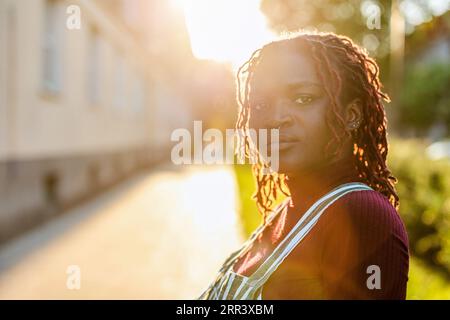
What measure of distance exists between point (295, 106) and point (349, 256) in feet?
1.12

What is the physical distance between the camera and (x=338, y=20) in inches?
839

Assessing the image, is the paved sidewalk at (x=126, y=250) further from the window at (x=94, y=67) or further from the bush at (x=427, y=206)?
the window at (x=94, y=67)

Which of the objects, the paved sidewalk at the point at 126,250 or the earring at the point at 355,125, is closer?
the earring at the point at 355,125

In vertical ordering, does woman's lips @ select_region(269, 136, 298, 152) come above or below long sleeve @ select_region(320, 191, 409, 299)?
above

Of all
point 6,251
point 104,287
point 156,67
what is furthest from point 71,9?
point 156,67

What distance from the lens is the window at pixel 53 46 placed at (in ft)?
37.9

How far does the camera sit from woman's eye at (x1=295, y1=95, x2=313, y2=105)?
1315 millimetres

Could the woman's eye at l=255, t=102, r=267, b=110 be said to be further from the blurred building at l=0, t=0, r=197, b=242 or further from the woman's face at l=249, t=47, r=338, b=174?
the blurred building at l=0, t=0, r=197, b=242

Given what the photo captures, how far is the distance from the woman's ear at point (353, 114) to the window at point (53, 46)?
420 inches

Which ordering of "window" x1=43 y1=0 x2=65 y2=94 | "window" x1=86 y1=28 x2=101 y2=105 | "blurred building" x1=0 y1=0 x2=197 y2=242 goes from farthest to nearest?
"window" x1=86 y1=28 x2=101 y2=105 < "window" x1=43 y1=0 x2=65 y2=94 < "blurred building" x1=0 y1=0 x2=197 y2=242

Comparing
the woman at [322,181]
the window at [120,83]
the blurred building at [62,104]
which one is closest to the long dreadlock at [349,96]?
the woman at [322,181]

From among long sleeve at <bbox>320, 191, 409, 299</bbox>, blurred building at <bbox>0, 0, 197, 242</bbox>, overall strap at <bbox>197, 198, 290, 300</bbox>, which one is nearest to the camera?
long sleeve at <bbox>320, 191, 409, 299</bbox>

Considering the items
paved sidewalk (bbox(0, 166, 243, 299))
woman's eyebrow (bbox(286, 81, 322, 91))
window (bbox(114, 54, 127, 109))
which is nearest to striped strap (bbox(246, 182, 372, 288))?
woman's eyebrow (bbox(286, 81, 322, 91))
